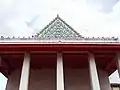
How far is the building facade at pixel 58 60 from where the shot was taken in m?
6.20

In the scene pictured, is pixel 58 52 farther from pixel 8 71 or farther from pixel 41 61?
pixel 8 71

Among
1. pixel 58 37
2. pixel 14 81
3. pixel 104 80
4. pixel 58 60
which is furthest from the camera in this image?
pixel 104 80

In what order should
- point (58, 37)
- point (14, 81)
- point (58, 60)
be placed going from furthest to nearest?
point (14, 81) → point (58, 37) → point (58, 60)

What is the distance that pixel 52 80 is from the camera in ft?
25.0

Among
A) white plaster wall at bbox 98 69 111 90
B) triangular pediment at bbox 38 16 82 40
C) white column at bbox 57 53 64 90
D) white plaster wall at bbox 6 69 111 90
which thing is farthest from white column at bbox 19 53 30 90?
white plaster wall at bbox 98 69 111 90

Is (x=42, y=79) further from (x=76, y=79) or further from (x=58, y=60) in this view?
(x=58, y=60)

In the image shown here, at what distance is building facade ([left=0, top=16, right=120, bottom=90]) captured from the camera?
20.3ft

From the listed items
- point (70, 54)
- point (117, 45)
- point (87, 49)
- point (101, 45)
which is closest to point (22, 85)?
point (70, 54)

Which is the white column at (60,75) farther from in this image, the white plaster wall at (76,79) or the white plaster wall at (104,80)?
the white plaster wall at (104,80)

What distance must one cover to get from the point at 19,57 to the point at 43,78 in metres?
1.46

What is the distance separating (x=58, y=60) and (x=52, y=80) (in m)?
1.63

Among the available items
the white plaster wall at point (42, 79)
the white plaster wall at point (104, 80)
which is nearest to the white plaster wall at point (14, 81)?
the white plaster wall at point (42, 79)

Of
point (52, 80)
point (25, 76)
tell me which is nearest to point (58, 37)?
point (25, 76)

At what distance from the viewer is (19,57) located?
713 centimetres
